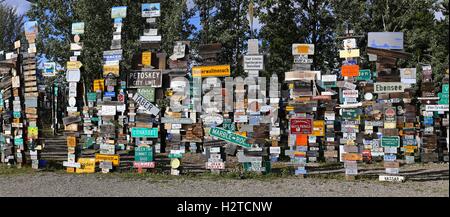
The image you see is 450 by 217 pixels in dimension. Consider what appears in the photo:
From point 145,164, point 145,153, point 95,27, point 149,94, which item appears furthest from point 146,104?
point 95,27

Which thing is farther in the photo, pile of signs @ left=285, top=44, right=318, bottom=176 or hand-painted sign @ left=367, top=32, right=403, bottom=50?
pile of signs @ left=285, top=44, right=318, bottom=176

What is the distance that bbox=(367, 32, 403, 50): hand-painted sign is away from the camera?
9.63 metres

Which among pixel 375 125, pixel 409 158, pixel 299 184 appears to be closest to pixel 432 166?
pixel 409 158

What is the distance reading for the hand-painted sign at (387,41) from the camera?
31.6ft

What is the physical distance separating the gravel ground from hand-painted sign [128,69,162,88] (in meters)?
2.29

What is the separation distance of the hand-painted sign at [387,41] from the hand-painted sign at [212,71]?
11.0ft

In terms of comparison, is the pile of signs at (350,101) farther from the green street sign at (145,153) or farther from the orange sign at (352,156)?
the green street sign at (145,153)

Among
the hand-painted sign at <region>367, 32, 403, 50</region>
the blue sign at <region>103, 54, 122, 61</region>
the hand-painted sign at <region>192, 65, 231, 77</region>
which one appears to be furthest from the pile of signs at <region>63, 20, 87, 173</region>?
the hand-painted sign at <region>367, 32, 403, 50</region>

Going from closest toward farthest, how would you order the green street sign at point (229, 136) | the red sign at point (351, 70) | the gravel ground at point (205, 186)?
the gravel ground at point (205, 186) < the red sign at point (351, 70) < the green street sign at point (229, 136)

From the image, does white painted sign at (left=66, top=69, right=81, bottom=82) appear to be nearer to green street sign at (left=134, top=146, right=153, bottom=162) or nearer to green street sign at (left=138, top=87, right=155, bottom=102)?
green street sign at (left=138, top=87, right=155, bottom=102)

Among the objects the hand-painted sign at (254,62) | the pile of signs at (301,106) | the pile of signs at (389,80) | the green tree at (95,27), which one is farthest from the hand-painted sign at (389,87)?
the green tree at (95,27)

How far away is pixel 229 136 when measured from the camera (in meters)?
10.5

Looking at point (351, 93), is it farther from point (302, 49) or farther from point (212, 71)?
point (212, 71)

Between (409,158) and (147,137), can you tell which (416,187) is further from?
(147,137)
